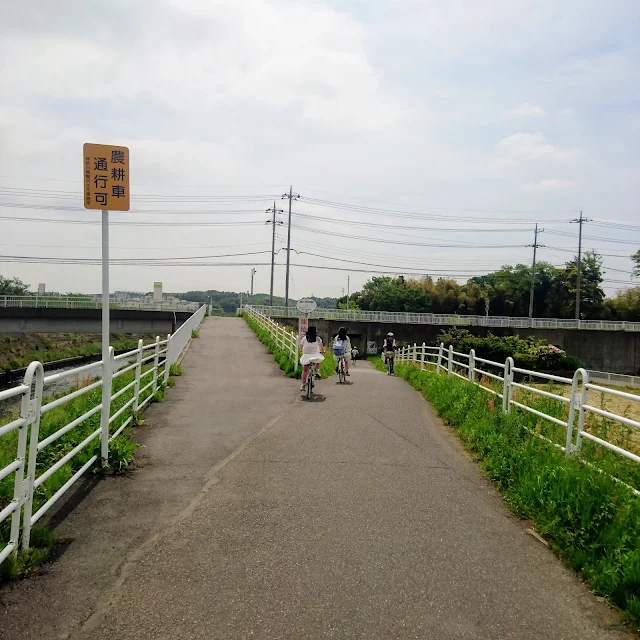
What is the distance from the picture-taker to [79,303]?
41.1m

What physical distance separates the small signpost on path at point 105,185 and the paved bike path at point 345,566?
242 cm

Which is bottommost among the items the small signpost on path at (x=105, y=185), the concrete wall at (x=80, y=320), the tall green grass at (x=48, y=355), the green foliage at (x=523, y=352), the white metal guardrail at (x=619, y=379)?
the tall green grass at (x=48, y=355)

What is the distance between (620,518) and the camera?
4.52 metres

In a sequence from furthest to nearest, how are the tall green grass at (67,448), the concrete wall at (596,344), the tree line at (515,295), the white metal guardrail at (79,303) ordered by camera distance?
the tree line at (515,295) < the concrete wall at (596,344) < the white metal guardrail at (79,303) < the tall green grass at (67,448)

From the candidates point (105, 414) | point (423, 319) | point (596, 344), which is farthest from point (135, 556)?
point (596, 344)

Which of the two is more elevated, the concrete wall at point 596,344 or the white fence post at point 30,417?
the white fence post at point 30,417

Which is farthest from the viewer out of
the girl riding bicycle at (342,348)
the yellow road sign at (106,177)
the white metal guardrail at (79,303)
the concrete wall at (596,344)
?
the concrete wall at (596,344)

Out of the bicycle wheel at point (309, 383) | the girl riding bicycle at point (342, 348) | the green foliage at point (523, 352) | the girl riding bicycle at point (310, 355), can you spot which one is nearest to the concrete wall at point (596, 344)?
the green foliage at point (523, 352)

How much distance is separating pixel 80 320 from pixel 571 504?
39585 millimetres

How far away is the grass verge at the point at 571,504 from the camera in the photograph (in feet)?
12.9

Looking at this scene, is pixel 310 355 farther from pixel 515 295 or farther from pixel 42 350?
pixel 515 295

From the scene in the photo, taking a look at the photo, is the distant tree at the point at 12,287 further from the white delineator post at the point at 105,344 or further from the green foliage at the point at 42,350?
the white delineator post at the point at 105,344

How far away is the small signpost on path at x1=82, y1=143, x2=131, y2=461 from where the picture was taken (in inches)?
245

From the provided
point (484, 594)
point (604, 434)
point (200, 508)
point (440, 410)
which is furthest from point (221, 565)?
point (440, 410)
